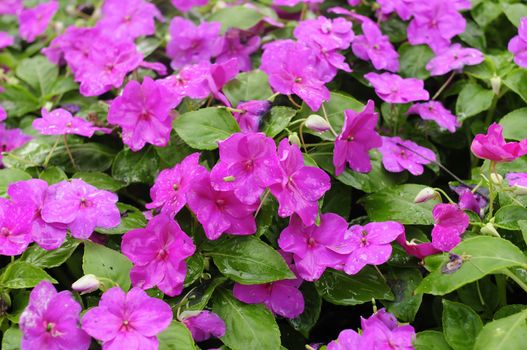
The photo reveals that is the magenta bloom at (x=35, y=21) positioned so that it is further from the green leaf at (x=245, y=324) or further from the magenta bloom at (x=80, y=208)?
the green leaf at (x=245, y=324)

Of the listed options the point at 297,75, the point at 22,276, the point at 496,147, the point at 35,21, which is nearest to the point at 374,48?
the point at 297,75

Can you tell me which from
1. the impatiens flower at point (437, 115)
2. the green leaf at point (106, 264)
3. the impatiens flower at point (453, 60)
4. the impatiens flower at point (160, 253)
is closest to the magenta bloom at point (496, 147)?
the impatiens flower at point (437, 115)

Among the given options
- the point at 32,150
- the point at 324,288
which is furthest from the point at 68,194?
the point at 324,288

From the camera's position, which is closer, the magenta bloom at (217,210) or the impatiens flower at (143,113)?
the magenta bloom at (217,210)

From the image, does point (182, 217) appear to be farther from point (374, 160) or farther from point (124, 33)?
point (124, 33)

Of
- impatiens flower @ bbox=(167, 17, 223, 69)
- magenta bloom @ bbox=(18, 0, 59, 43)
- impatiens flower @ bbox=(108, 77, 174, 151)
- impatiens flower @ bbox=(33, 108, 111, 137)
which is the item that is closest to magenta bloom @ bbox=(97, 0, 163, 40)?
impatiens flower @ bbox=(167, 17, 223, 69)

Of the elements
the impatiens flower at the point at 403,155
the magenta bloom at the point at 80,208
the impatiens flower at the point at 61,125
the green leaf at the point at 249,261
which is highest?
the impatiens flower at the point at 403,155
